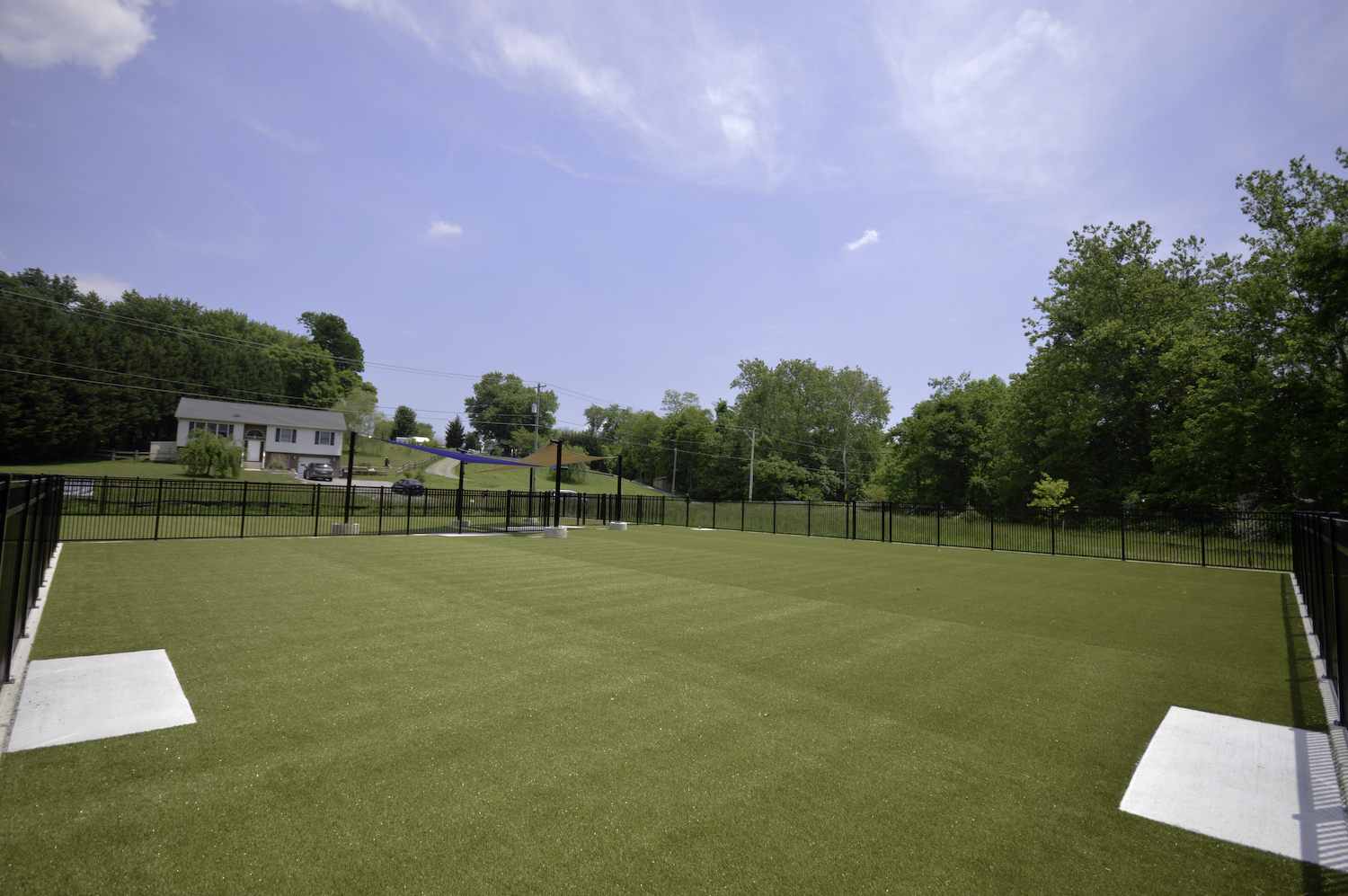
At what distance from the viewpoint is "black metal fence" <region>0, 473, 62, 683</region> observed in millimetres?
4160

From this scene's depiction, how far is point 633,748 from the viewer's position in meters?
3.96

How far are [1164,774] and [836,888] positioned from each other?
2674 millimetres

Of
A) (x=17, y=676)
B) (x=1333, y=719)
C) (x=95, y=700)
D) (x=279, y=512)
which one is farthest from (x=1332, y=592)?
(x=279, y=512)

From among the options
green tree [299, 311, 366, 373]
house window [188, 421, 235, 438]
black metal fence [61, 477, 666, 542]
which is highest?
green tree [299, 311, 366, 373]

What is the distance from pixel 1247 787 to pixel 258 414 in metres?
67.9

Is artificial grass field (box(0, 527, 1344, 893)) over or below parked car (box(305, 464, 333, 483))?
below

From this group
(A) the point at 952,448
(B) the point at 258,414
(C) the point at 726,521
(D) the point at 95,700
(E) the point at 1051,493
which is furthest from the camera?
(B) the point at 258,414

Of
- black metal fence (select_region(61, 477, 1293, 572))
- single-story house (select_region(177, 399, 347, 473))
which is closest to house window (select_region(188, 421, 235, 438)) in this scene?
single-story house (select_region(177, 399, 347, 473))

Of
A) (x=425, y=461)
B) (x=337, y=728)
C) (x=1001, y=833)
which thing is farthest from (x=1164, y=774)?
(x=425, y=461)

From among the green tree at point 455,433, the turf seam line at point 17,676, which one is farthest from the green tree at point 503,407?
the turf seam line at point 17,676

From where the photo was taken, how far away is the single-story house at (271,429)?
52.8 m

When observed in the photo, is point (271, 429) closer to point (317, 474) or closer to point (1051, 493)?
point (317, 474)

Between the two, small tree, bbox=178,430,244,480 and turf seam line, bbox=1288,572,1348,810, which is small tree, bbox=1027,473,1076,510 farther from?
small tree, bbox=178,430,244,480

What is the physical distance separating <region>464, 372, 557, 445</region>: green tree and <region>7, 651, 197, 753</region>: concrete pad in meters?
86.8
